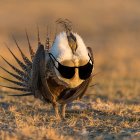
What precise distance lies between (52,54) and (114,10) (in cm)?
2379

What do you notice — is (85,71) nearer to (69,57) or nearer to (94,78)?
(69,57)

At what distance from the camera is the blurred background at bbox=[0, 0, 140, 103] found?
42.5 ft

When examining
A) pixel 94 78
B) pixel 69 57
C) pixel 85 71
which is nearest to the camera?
pixel 69 57

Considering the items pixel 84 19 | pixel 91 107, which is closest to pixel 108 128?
pixel 91 107

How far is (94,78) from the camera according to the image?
1367cm

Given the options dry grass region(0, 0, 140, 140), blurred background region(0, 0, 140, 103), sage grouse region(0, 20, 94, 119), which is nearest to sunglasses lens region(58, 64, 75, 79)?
sage grouse region(0, 20, 94, 119)

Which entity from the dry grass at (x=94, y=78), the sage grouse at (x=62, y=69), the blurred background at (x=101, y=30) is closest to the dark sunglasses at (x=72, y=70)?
the sage grouse at (x=62, y=69)

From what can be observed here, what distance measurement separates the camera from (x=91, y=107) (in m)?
8.25

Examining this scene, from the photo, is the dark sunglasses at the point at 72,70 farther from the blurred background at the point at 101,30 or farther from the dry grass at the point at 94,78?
the blurred background at the point at 101,30

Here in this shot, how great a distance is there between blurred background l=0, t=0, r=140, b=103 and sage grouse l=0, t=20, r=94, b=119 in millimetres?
3409

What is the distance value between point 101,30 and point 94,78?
10.8 m

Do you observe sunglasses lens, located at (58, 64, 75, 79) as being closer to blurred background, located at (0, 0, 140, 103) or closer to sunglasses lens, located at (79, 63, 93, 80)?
sunglasses lens, located at (79, 63, 93, 80)

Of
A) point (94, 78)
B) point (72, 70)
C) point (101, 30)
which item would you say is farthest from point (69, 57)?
point (101, 30)

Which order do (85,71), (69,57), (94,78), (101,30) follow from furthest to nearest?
(101,30) < (94,78) < (85,71) < (69,57)
